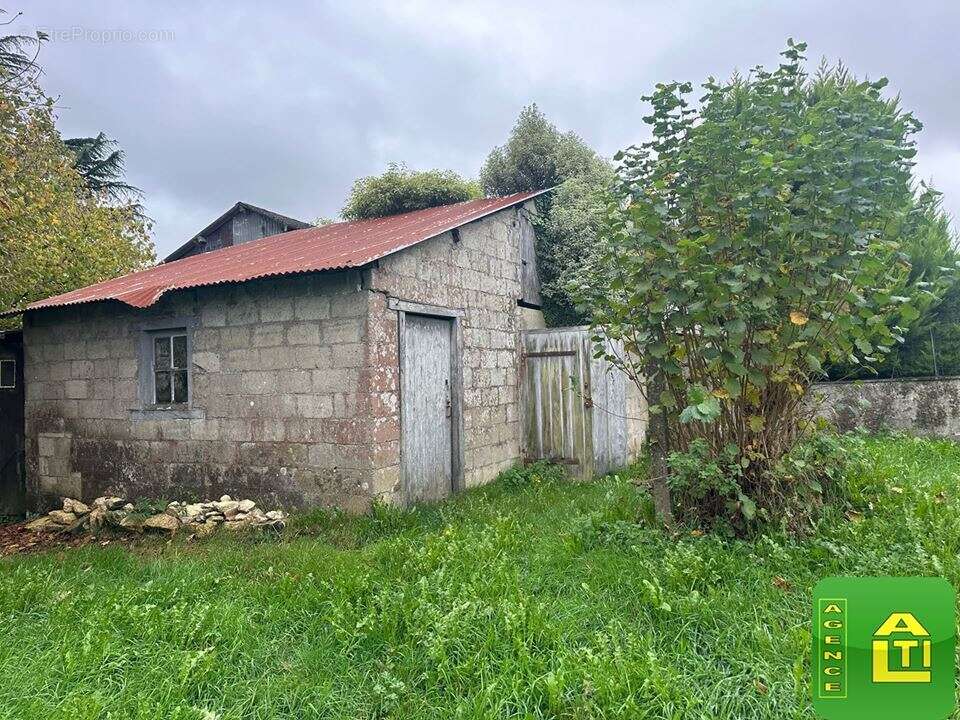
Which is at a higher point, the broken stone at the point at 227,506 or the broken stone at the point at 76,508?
the broken stone at the point at 227,506

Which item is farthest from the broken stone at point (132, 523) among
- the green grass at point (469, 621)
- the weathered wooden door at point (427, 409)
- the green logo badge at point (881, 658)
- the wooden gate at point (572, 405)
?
the green logo badge at point (881, 658)

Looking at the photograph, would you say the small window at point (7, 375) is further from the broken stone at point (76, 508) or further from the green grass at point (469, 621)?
the green grass at point (469, 621)

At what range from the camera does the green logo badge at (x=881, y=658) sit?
2.08 m

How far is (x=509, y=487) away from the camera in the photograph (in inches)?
282

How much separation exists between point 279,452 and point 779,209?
5.04 metres

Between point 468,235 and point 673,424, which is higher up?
point 468,235

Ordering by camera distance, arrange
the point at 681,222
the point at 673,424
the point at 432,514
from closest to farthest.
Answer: the point at 681,222, the point at 673,424, the point at 432,514

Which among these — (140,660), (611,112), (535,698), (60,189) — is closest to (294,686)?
(140,660)

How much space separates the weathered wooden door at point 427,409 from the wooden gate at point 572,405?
5.61 ft

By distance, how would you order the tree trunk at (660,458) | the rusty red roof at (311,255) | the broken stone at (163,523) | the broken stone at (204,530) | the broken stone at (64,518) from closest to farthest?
the tree trunk at (660,458)
the broken stone at (204,530)
the broken stone at (163,523)
the rusty red roof at (311,255)
the broken stone at (64,518)

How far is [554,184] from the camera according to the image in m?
13.2

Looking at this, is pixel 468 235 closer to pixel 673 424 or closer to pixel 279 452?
pixel 279 452

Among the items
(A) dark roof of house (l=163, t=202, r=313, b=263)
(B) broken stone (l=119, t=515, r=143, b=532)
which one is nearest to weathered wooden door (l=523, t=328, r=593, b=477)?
(B) broken stone (l=119, t=515, r=143, b=532)

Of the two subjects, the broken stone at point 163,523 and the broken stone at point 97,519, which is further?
the broken stone at point 97,519
